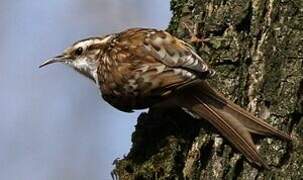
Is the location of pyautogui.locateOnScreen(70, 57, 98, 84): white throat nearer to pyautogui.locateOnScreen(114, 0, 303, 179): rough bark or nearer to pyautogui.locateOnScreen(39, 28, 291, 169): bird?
pyautogui.locateOnScreen(39, 28, 291, 169): bird

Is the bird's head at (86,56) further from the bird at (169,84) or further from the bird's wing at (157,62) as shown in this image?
the bird's wing at (157,62)

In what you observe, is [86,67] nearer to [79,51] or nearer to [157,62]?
[79,51]

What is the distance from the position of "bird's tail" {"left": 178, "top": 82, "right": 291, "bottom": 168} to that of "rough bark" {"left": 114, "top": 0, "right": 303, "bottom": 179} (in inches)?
0.9

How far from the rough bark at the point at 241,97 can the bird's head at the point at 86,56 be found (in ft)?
2.21

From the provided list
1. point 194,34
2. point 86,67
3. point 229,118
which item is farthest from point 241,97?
point 86,67

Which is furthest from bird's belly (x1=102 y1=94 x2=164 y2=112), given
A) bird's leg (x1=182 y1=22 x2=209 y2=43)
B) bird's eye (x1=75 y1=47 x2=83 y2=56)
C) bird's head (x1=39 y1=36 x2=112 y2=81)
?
bird's eye (x1=75 y1=47 x2=83 y2=56)

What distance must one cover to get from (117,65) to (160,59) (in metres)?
0.19

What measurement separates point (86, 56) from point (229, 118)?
91cm

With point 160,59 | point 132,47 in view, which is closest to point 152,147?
point 160,59

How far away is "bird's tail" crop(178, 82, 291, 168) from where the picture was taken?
163 cm

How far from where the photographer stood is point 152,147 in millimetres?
1802

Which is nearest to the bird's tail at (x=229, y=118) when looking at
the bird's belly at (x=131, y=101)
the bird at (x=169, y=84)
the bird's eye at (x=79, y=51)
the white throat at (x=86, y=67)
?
the bird at (x=169, y=84)

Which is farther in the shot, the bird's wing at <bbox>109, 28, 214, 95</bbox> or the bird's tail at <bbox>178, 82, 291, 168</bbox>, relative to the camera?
the bird's wing at <bbox>109, 28, 214, 95</bbox>

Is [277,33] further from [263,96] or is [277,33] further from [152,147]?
[152,147]
